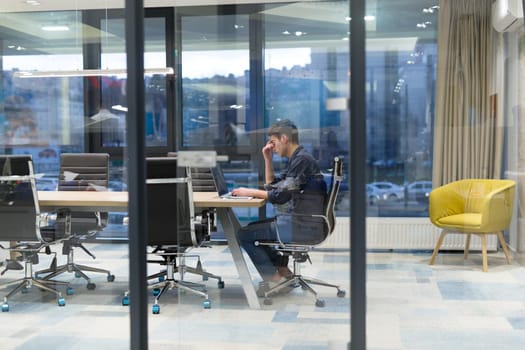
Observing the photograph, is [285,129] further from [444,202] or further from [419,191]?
[444,202]

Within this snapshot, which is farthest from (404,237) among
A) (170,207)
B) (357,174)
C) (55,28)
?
(55,28)

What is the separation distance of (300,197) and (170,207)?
1.01 metres

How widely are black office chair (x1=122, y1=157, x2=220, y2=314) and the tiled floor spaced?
0.40 ft

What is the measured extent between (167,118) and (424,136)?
2.32 m

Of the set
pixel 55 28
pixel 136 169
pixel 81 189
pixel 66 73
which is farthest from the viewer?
pixel 55 28

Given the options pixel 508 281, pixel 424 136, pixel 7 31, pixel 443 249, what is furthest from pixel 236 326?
pixel 7 31

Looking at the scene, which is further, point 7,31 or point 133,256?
point 7,31

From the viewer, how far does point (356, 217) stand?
10.2ft

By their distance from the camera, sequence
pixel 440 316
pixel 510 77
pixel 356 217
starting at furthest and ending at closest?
pixel 510 77 < pixel 440 316 < pixel 356 217

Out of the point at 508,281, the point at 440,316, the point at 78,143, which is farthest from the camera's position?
the point at 78,143

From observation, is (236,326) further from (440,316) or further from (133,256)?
(440,316)

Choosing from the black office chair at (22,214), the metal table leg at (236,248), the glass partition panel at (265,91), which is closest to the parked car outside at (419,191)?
the glass partition panel at (265,91)

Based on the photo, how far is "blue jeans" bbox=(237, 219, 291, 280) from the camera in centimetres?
387

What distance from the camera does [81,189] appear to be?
18.7 ft
